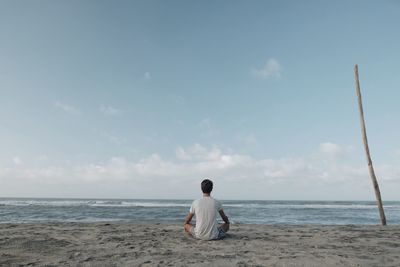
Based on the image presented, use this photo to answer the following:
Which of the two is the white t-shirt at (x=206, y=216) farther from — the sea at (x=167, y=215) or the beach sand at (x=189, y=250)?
the sea at (x=167, y=215)

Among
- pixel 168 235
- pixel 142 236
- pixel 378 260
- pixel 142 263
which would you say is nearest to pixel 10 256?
pixel 142 263

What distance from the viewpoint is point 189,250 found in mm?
6117

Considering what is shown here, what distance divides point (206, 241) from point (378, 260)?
349cm

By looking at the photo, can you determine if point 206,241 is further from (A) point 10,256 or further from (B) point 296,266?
(A) point 10,256

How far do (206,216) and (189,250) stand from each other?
92 cm

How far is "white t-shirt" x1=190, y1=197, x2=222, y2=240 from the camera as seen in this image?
6762mm

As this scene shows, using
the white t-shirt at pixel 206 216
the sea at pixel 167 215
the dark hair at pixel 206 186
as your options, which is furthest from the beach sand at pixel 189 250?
the sea at pixel 167 215

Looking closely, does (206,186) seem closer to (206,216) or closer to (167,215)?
(206,216)

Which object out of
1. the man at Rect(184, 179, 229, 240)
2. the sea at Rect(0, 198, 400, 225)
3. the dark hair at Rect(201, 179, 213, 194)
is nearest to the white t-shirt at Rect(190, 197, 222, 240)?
the man at Rect(184, 179, 229, 240)

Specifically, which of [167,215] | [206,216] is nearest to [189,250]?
[206,216]

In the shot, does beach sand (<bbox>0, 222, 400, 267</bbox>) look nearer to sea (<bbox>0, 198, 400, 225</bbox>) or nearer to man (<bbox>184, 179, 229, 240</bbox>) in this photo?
man (<bbox>184, 179, 229, 240</bbox>)

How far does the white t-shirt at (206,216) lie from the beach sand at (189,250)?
0.67 ft

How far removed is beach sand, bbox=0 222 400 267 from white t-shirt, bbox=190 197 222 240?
0.67 feet

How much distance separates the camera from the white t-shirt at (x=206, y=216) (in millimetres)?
6762
